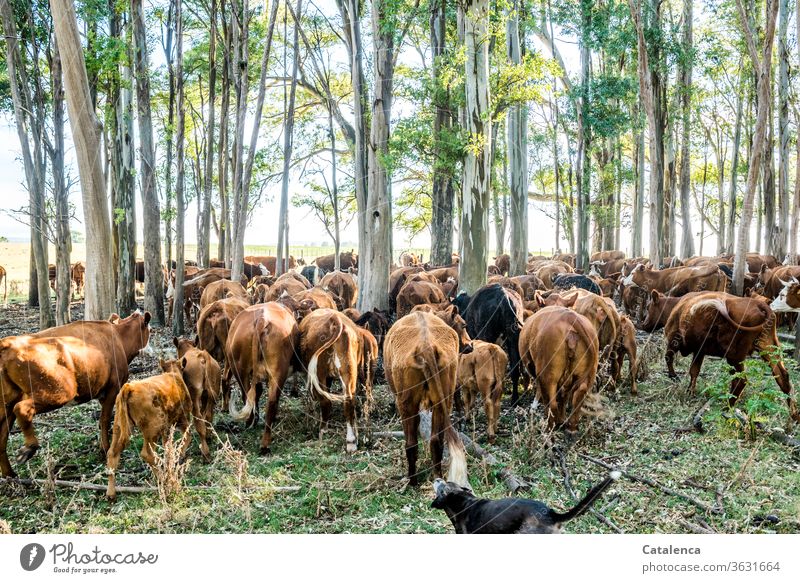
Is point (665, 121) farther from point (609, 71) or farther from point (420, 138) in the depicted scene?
point (420, 138)

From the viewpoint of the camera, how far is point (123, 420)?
5.31m

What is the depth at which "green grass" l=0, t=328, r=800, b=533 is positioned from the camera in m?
4.71

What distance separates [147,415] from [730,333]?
20.6ft

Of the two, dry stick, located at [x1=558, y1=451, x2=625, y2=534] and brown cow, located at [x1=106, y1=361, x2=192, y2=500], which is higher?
brown cow, located at [x1=106, y1=361, x2=192, y2=500]

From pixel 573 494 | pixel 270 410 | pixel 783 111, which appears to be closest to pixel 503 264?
pixel 783 111

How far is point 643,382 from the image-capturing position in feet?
30.3

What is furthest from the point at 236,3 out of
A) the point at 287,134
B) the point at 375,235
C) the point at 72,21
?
the point at 72,21

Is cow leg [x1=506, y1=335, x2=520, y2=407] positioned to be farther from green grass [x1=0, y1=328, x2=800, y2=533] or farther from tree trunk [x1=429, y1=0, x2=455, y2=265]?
tree trunk [x1=429, y1=0, x2=455, y2=265]

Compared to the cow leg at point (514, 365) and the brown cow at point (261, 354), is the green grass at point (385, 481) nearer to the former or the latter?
the brown cow at point (261, 354)

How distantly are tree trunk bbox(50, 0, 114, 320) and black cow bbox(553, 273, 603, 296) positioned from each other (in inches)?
373

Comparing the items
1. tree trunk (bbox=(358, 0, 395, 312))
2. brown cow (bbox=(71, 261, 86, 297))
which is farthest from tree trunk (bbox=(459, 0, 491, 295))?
brown cow (bbox=(71, 261, 86, 297))

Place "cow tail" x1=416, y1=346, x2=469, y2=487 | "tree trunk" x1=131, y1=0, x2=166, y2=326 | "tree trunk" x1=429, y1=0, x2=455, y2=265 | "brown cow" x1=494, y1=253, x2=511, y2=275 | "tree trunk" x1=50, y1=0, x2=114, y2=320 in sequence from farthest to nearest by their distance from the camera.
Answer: "brown cow" x1=494, y1=253, x2=511, y2=275 → "tree trunk" x1=429, y1=0, x2=455, y2=265 → "tree trunk" x1=131, y1=0, x2=166, y2=326 → "tree trunk" x1=50, y1=0, x2=114, y2=320 → "cow tail" x1=416, y1=346, x2=469, y2=487

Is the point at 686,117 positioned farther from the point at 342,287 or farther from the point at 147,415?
the point at 147,415

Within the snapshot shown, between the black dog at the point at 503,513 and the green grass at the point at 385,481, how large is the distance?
880 mm
